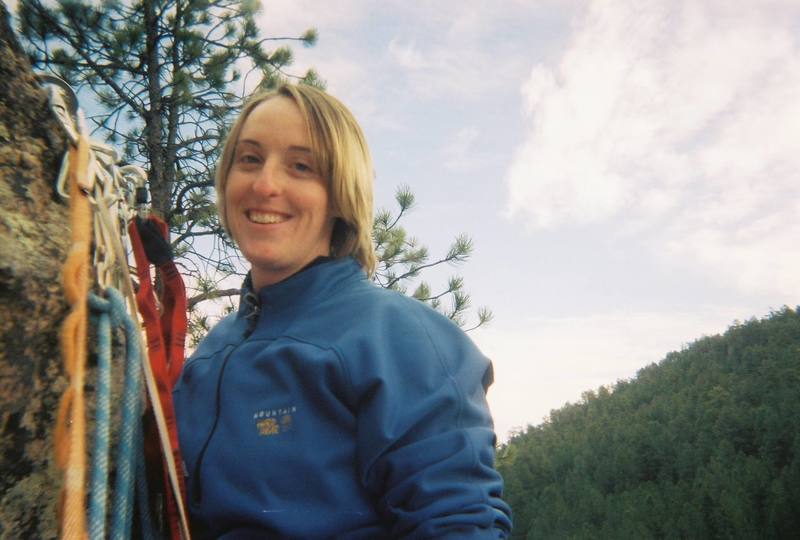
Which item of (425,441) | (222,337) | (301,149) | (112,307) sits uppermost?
(301,149)

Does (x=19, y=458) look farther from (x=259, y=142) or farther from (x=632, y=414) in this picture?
(x=632, y=414)

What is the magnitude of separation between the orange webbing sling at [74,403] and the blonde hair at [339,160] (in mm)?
755

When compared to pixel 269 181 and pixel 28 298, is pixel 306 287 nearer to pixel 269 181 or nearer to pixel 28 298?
pixel 269 181

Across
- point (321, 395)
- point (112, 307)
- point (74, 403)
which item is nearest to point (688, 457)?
point (321, 395)

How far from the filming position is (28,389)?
0.82m

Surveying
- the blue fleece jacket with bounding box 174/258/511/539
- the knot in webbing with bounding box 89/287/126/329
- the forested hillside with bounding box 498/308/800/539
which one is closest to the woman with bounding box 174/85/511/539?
the blue fleece jacket with bounding box 174/258/511/539

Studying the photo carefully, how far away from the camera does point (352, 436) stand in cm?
124

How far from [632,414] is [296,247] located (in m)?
26.6

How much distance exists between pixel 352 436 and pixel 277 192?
61 centimetres

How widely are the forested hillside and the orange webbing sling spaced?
19.3ft

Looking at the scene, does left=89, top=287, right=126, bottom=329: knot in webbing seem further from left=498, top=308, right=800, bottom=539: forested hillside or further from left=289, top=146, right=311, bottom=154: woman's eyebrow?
left=498, top=308, right=800, bottom=539: forested hillside

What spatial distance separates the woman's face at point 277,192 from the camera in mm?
1519

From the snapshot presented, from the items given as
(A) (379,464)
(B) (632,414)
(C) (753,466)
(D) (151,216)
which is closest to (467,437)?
(A) (379,464)

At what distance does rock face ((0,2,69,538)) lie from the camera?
793mm
